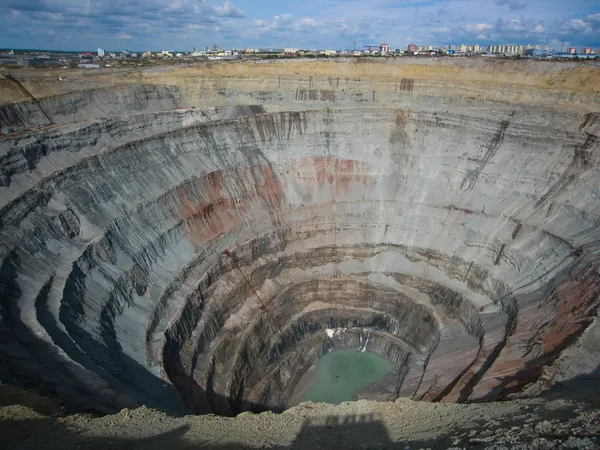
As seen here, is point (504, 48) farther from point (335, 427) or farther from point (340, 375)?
point (335, 427)

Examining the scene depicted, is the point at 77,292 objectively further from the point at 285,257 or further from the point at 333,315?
the point at 333,315

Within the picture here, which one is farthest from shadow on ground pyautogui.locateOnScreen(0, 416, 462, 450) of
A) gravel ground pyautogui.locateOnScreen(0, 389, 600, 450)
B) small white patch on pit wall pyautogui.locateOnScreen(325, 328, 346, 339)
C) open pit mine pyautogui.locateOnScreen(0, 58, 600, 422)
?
small white patch on pit wall pyautogui.locateOnScreen(325, 328, 346, 339)

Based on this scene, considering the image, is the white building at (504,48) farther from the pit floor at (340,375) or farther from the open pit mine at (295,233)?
the pit floor at (340,375)

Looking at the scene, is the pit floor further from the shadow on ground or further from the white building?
the white building

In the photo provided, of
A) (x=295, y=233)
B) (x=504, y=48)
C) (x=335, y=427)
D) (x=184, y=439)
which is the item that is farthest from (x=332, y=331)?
(x=504, y=48)

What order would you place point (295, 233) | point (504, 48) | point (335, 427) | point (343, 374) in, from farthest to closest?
point (504, 48), point (295, 233), point (343, 374), point (335, 427)

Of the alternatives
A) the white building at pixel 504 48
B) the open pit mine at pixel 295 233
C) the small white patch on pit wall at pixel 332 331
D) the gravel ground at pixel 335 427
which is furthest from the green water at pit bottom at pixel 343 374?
the white building at pixel 504 48
